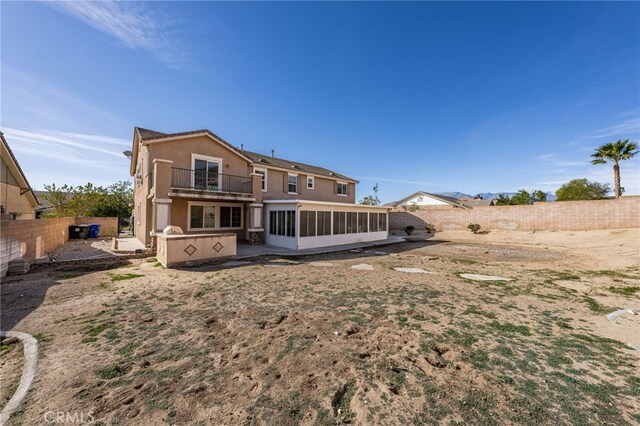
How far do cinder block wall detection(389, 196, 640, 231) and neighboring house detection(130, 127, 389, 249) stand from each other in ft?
37.2

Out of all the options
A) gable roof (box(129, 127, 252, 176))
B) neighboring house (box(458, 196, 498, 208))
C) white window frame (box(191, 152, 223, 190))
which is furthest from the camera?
neighboring house (box(458, 196, 498, 208))

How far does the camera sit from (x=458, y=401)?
2.80 metres

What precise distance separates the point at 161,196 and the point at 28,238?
4683 mm

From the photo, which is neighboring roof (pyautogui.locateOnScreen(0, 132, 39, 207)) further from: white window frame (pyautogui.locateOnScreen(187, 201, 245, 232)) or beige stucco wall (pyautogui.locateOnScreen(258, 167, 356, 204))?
beige stucco wall (pyautogui.locateOnScreen(258, 167, 356, 204))

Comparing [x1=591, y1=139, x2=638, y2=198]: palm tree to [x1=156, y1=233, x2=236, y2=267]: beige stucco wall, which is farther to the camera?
[x1=591, y1=139, x2=638, y2=198]: palm tree

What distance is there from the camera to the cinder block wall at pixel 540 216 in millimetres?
18309

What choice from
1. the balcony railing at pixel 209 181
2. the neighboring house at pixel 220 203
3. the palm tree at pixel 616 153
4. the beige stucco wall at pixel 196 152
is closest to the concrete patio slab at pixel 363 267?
the neighboring house at pixel 220 203

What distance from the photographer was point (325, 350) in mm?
3877

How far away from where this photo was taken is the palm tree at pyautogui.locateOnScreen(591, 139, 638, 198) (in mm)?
21281

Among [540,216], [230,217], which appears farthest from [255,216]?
[540,216]

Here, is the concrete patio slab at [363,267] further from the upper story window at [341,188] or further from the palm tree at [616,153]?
the palm tree at [616,153]

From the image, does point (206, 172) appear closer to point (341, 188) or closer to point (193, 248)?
point (193, 248)

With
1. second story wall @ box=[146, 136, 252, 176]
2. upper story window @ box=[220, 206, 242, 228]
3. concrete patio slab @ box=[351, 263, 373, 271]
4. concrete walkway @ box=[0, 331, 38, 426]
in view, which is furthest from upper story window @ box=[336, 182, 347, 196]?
concrete walkway @ box=[0, 331, 38, 426]

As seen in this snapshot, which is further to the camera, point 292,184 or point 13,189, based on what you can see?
point 292,184
